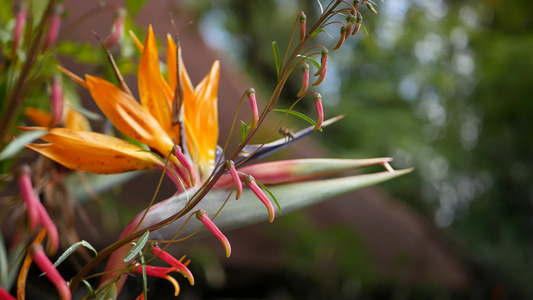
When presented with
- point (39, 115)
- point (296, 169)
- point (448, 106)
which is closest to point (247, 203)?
point (296, 169)

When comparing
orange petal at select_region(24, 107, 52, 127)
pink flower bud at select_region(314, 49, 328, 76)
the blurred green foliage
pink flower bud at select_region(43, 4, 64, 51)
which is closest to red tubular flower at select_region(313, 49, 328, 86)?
pink flower bud at select_region(314, 49, 328, 76)

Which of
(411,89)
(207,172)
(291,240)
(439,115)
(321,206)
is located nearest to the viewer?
(207,172)

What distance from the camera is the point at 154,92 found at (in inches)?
10.4

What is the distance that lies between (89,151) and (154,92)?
0.18 ft

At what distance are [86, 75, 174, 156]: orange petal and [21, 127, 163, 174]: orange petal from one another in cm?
1

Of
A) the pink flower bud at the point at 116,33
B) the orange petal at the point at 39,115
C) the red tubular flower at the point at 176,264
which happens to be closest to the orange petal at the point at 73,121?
the orange petal at the point at 39,115

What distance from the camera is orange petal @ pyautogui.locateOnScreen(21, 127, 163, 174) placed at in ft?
0.72

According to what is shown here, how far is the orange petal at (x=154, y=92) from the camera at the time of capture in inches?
10.3

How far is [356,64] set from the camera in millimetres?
3023

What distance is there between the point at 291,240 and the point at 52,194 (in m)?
0.83

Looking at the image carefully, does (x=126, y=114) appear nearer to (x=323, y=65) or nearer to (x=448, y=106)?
(x=323, y=65)

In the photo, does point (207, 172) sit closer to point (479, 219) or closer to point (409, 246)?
point (409, 246)

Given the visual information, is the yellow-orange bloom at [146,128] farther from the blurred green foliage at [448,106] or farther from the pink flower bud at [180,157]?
the blurred green foliage at [448,106]

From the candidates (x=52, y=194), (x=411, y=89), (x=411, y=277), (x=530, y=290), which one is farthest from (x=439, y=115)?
(x=52, y=194)
